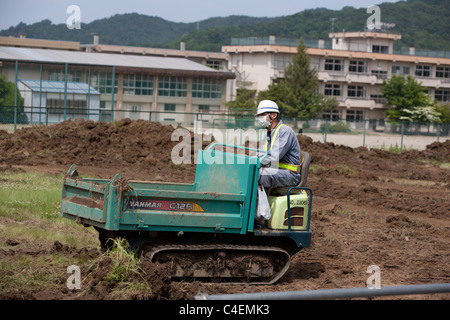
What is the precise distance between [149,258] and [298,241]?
2070mm

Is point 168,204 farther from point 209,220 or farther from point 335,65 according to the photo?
point 335,65

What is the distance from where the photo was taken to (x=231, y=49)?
285 feet

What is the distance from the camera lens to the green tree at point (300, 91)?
73.5m

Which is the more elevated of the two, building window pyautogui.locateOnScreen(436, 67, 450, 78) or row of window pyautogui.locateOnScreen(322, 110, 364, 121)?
building window pyautogui.locateOnScreen(436, 67, 450, 78)

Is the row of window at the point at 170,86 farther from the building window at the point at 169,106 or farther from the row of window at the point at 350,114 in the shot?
the row of window at the point at 350,114

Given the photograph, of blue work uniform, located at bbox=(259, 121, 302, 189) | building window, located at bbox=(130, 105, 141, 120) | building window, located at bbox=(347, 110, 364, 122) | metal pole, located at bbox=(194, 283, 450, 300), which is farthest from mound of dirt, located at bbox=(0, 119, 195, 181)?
building window, located at bbox=(347, 110, 364, 122)

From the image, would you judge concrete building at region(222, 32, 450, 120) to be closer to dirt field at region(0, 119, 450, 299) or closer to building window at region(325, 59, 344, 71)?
building window at region(325, 59, 344, 71)

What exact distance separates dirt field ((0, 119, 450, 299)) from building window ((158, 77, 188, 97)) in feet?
134

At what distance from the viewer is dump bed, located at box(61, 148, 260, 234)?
7578mm

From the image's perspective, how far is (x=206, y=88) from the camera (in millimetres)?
74188

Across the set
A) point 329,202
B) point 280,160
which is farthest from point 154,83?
point 280,160

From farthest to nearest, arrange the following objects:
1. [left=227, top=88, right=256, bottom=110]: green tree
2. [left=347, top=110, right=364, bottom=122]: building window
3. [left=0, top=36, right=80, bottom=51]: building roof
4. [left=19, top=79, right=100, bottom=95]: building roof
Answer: [left=0, top=36, right=80, bottom=51]: building roof, [left=347, top=110, right=364, bottom=122]: building window, [left=227, top=88, right=256, bottom=110]: green tree, [left=19, top=79, right=100, bottom=95]: building roof
